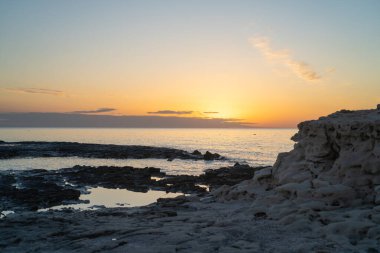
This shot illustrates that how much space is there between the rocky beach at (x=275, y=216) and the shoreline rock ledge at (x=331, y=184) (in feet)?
0.12

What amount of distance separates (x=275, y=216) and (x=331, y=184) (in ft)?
9.91

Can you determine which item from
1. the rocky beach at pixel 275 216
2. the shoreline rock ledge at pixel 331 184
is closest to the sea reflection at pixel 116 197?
the rocky beach at pixel 275 216

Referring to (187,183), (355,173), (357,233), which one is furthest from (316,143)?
(187,183)

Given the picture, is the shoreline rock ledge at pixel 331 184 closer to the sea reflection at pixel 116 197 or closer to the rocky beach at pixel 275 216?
the rocky beach at pixel 275 216

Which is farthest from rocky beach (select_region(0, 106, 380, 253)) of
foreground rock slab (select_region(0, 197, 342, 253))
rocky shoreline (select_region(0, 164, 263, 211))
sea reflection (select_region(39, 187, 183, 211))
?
sea reflection (select_region(39, 187, 183, 211))

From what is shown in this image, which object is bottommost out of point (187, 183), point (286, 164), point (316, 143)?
point (187, 183)

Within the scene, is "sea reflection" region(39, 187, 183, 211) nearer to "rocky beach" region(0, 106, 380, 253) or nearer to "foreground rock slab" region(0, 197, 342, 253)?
"rocky beach" region(0, 106, 380, 253)

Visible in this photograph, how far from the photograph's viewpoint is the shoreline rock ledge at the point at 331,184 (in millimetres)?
11664

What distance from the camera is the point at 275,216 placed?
14.3 m

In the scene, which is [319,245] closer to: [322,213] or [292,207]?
[322,213]

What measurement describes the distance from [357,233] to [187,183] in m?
26.1

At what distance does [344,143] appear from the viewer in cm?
1681

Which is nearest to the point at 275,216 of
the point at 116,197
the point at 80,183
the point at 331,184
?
the point at 331,184

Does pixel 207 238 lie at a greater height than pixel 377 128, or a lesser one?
lesser
